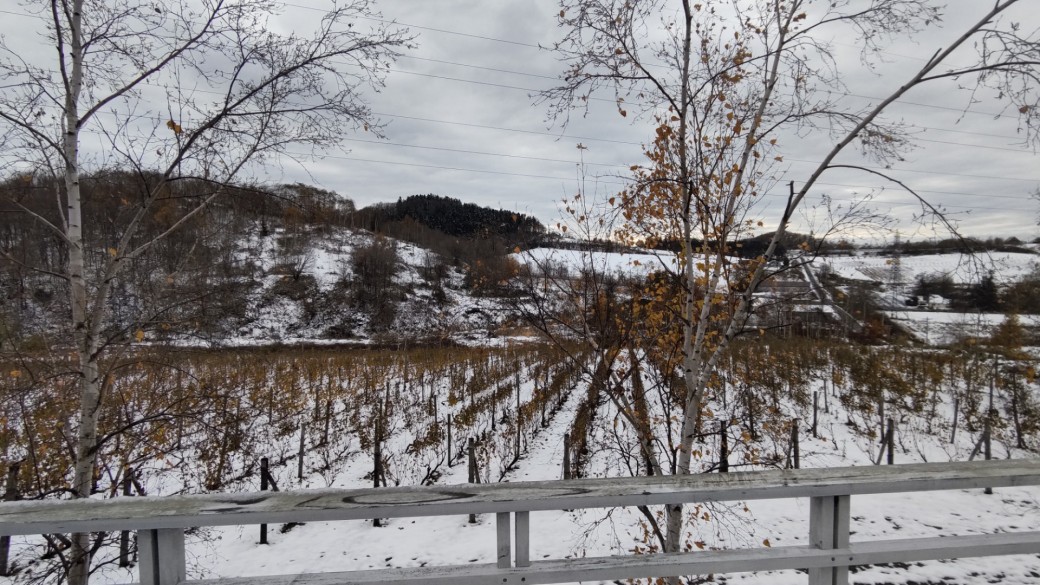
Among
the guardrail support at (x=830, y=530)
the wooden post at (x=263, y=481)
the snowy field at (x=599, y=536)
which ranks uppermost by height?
the guardrail support at (x=830, y=530)

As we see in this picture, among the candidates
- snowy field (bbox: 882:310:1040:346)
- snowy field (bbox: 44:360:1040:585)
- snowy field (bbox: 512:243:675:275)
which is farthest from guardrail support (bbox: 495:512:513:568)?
snowy field (bbox: 882:310:1040:346)

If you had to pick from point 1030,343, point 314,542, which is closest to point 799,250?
point 314,542

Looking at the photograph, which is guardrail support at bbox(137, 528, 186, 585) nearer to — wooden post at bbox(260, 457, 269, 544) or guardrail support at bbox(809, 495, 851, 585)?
guardrail support at bbox(809, 495, 851, 585)

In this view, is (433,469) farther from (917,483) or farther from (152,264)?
(917,483)

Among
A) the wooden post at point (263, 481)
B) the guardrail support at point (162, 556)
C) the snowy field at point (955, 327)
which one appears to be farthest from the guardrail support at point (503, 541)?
the snowy field at point (955, 327)

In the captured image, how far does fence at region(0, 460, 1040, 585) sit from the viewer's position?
4.58 ft

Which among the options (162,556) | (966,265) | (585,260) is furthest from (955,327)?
(162,556)

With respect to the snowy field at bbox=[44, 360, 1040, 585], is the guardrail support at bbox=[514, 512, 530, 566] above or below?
above

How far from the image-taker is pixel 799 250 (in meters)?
3.83

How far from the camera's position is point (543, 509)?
137cm

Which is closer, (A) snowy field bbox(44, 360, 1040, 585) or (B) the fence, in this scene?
(B) the fence

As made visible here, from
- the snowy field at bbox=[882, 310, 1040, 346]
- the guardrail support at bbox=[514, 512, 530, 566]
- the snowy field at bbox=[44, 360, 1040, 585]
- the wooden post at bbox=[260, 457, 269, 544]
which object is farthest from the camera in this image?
the snowy field at bbox=[882, 310, 1040, 346]

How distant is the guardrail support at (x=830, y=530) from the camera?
1567 mm

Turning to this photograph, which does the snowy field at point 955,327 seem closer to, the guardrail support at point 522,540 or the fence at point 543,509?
the fence at point 543,509
